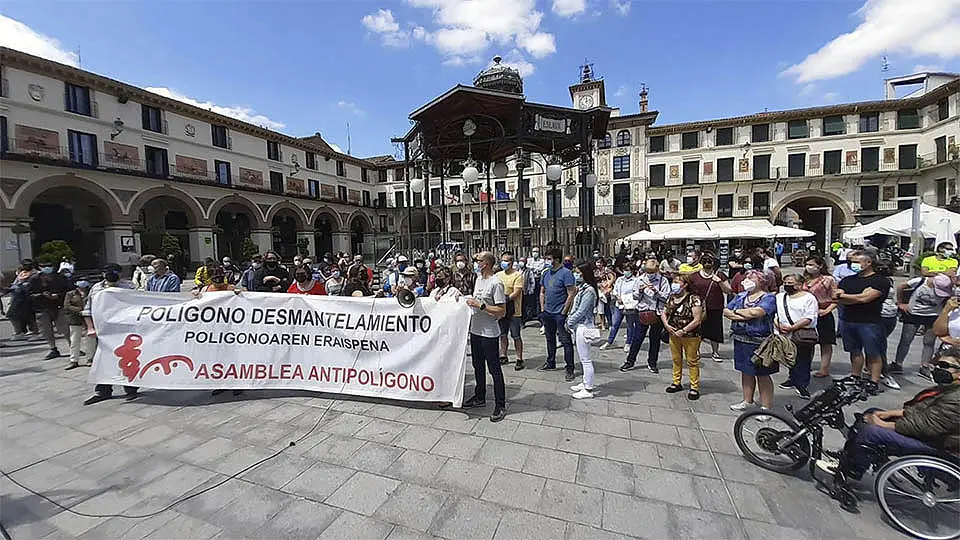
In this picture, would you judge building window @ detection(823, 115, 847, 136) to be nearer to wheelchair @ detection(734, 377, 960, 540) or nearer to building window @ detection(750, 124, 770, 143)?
building window @ detection(750, 124, 770, 143)

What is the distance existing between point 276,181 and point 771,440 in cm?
3895

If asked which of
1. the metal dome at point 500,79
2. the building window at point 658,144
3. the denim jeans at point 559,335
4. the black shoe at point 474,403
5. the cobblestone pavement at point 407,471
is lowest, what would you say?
the cobblestone pavement at point 407,471

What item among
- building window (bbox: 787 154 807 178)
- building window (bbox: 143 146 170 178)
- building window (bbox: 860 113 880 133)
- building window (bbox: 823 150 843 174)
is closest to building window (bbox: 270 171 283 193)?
building window (bbox: 143 146 170 178)

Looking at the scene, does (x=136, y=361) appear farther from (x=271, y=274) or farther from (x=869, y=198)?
(x=869, y=198)

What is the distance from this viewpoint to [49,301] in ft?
23.1

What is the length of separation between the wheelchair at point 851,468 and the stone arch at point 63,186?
29826 mm

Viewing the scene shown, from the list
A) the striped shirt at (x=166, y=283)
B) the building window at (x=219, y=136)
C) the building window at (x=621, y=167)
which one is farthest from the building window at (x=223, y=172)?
the building window at (x=621, y=167)

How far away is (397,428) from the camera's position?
3.99 m

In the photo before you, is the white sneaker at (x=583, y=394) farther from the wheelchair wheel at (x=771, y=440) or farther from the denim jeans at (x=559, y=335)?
the wheelchair wheel at (x=771, y=440)

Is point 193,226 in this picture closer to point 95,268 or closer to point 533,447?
point 95,268

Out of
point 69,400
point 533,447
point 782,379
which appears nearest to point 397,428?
point 533,447

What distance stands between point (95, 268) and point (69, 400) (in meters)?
28.0

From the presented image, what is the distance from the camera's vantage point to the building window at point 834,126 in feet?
101

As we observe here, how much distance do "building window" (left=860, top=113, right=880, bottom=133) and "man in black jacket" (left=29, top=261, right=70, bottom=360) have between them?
149 ft
